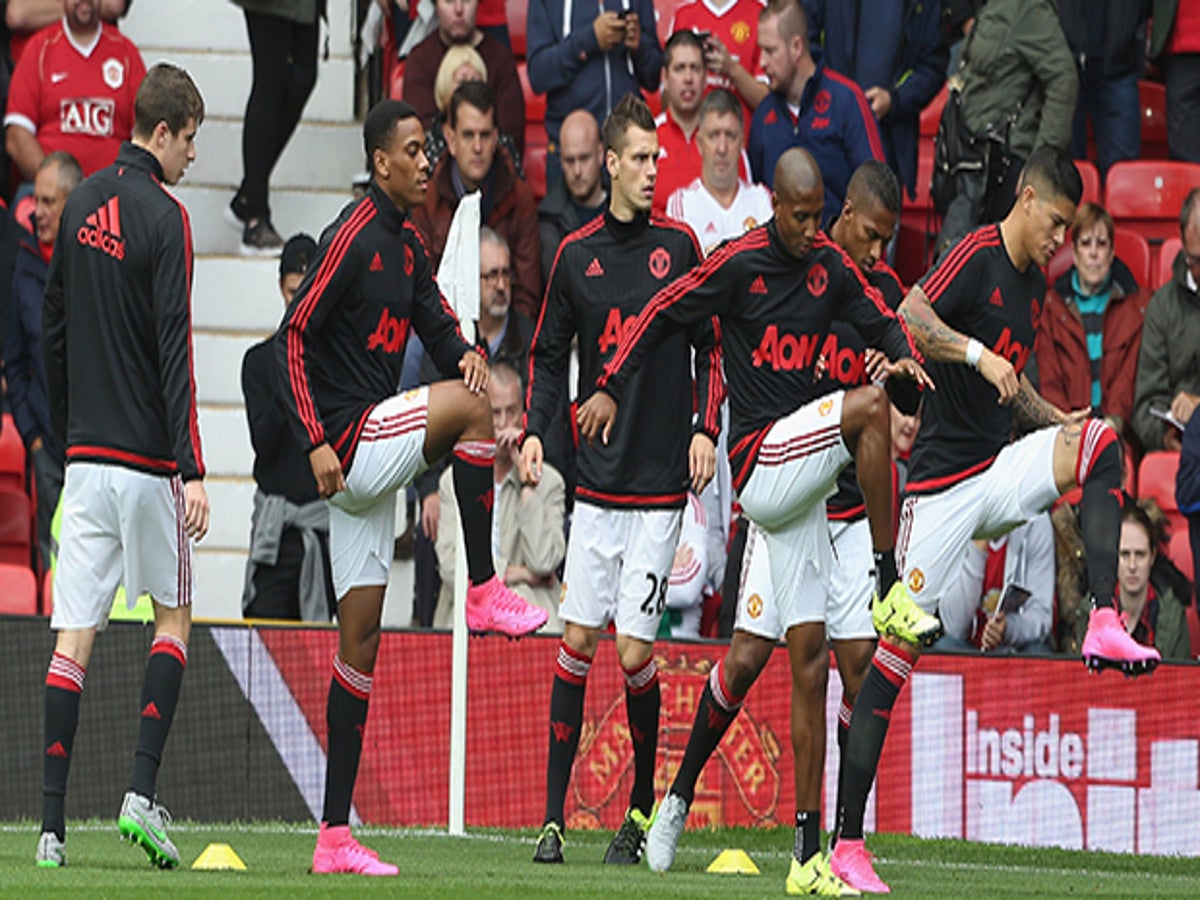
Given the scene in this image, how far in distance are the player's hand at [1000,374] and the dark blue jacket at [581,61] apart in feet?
19.8

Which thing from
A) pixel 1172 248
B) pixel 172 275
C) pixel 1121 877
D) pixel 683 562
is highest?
pixel 1172 248

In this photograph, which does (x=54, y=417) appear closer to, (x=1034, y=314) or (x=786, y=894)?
(x=786, y=894)

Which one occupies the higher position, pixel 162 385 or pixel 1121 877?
pixel 162 385

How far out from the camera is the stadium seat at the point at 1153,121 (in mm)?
15844

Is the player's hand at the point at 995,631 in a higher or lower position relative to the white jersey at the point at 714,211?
lower

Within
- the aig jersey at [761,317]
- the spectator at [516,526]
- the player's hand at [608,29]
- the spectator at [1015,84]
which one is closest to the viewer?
the aig jersey at [761,317]

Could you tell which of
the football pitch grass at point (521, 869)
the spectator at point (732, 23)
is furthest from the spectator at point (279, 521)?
the spectator at point (732, 23)

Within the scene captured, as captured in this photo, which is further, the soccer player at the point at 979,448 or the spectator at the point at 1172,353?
the spectator at the point at 1172,353

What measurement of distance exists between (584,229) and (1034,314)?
1996 mm

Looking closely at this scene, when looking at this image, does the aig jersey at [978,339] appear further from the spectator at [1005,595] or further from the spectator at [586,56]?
the spectator at [586,56]

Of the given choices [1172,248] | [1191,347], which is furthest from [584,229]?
[1172,248]

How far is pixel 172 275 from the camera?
8.28m

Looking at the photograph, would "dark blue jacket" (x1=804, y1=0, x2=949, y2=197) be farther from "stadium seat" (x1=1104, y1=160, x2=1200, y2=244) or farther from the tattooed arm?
the tattooed arm

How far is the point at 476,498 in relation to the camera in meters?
8.69
